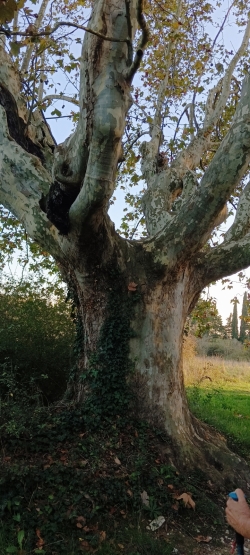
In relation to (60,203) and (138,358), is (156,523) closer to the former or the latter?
(138,358)

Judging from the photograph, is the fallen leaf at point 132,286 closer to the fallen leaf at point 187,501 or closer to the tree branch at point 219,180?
the tree branch at point 219,180

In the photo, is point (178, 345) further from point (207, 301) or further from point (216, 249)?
point (207, 301)

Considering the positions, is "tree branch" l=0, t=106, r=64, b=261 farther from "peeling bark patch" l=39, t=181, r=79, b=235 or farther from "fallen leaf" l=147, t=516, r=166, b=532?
"fallen leaf" l=147, t=516, r=166, b=532

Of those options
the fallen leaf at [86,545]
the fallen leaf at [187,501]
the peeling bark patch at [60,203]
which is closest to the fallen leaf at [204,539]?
the fallen leaf at [187,501]

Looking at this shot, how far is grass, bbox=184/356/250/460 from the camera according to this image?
876 cm

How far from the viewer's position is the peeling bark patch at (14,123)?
Answer: 22.2 ft

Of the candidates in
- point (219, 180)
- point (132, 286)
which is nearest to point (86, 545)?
point (132, 286)

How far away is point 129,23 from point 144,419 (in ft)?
15.6

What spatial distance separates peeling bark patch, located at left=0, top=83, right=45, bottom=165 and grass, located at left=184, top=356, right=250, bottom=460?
6.25 metres

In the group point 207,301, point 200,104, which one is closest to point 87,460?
point 207,301

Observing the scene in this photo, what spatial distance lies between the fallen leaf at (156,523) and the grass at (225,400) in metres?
3.19

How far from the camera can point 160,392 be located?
6125 mm

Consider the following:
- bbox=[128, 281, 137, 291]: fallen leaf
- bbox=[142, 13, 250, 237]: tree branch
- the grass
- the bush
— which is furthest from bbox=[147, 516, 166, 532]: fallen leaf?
the bush

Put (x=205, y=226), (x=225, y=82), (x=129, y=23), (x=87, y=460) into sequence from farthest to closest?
(x=225, y=82)
(x=205, y=226)
(x=87, y=460)
(x=129, y=23)
